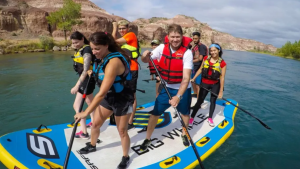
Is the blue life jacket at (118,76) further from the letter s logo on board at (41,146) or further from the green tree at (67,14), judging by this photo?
the green tree at (67,14)

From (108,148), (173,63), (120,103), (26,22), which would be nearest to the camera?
(120,103)

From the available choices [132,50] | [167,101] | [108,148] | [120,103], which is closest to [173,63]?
[167,101]

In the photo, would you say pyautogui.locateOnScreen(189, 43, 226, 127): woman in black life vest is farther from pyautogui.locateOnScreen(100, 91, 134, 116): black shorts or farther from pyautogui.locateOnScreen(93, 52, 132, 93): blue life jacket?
pyautogui.locateOnScreen(93, 52, 132, 93): blue life jacket

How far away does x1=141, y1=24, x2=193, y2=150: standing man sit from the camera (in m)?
2.80

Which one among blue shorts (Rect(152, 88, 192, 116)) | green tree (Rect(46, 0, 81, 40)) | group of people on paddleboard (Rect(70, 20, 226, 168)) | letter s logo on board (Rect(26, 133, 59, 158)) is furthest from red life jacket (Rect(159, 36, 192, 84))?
green tree (Rect(46, 0, 81, 40))

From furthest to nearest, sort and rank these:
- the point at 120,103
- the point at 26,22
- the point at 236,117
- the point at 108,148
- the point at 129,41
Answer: the point at 26,22
the point at 236,117
the point at 129,41
the point at 108,148
the point at 120,103

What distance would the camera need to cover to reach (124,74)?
7.45 feet

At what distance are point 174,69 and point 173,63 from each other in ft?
0.34

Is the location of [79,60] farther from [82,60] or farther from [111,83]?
Answer: [111,83]

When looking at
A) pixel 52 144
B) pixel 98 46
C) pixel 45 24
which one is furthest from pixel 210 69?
pixel 45 24

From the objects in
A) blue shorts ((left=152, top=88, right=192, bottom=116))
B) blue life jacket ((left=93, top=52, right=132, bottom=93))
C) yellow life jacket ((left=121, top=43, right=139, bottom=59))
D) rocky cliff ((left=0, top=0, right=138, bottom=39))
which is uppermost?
Answer: rocky cliff ((left=0, top=0, right=138, bottom=39))

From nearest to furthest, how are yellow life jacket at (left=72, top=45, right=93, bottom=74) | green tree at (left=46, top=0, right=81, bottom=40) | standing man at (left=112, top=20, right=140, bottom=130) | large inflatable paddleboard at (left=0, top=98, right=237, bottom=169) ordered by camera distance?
large inflatable paddleboard at (left=0, top=98, right=237, bottom=169) → yellow life jacket at (left=72, top=45, right=93, bottom=74) → standing man at (left=112, top=20, right=140, bottom=130) → green tree at (left=46, top=0, right=81, bottom=40)

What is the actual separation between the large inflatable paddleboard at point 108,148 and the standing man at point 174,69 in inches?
15.6

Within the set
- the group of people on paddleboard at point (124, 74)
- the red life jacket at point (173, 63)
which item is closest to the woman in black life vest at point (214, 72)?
the group of people on paddleboard at point (124, 74)
